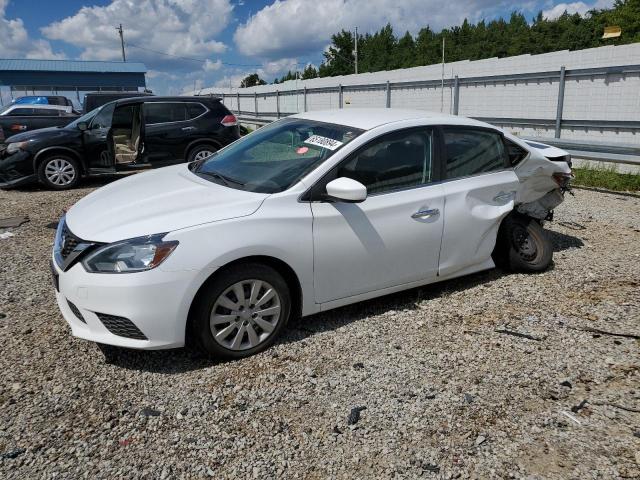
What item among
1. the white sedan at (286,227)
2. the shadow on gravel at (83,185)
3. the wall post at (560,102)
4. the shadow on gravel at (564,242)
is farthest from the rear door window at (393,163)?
the wall post at (560,102)

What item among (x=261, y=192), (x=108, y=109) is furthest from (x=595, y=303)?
(x=108, y=109)

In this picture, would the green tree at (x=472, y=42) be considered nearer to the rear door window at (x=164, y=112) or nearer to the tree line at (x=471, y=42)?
the tree line at (x=471, y=42)

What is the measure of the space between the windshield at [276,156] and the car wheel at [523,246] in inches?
Result: 77.6

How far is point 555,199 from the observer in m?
5.17

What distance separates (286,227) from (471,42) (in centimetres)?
6803

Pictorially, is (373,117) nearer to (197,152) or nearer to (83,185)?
(197,152)

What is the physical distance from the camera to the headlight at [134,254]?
120 inches

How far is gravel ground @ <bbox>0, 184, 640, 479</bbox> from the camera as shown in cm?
257

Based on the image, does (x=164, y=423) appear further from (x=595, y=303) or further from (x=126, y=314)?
(x=595, y=303)

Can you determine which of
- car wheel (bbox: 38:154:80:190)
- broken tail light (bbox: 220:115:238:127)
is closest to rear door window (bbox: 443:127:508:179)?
broken tail light (bbox: 220:115:238:127)

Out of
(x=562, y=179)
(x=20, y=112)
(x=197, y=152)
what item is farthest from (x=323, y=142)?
(x=20, y=112)

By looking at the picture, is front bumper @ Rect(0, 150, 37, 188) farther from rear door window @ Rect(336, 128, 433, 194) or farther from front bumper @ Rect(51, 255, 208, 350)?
rear door window @ Rect(336, 128, 433, 194)

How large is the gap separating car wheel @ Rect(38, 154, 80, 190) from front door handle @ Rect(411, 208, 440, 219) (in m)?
7.81

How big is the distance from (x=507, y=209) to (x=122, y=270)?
327cm
